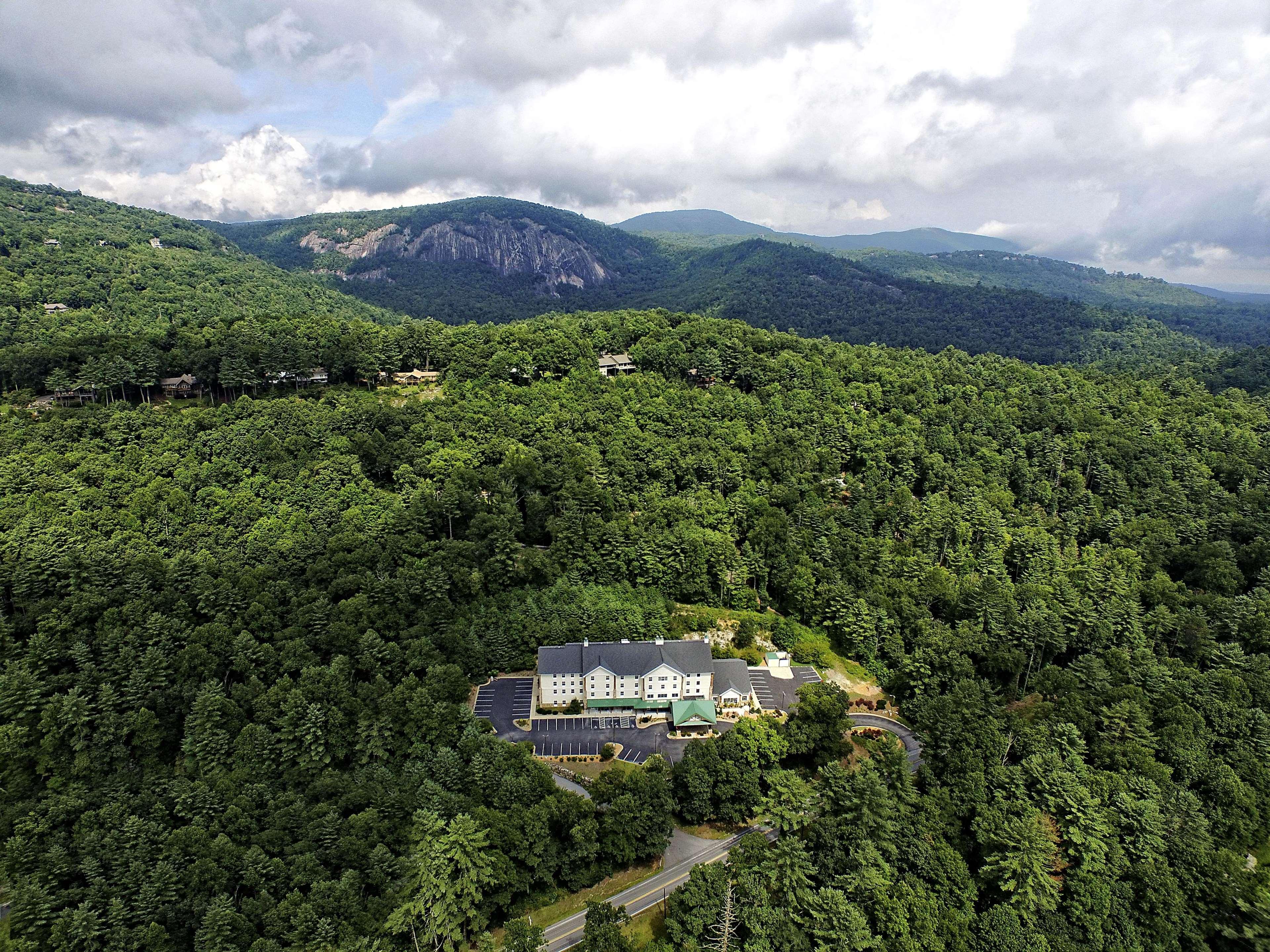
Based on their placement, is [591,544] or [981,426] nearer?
[591,544]

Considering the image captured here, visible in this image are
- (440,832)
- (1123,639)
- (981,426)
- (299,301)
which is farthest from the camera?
(299,301)

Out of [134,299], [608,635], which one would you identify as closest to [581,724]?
[608,635]

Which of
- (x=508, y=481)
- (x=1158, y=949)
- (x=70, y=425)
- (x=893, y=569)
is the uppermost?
(x=70, y=425)

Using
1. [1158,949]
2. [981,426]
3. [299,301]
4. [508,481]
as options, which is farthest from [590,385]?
[299,301]

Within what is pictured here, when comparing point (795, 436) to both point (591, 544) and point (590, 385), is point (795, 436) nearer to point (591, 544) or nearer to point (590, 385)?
point (590, 385)

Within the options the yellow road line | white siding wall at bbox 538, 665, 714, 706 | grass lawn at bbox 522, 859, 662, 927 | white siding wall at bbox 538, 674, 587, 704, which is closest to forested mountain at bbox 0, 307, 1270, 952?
grass lawn at bbox 522, 859, 662, 927

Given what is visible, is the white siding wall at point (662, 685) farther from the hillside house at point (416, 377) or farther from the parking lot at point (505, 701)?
the hillside house at point (416, 377)

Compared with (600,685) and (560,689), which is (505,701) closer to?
(560,689)

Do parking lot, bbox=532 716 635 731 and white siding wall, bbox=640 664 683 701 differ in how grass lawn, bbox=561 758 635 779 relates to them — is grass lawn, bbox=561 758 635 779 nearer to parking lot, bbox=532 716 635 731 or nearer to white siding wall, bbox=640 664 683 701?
parking lot, bbox=532 716 635 731
